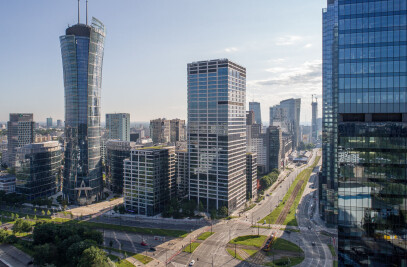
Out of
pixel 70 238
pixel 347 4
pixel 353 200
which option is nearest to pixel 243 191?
pixel 70 238

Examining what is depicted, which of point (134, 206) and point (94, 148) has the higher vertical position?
point (94, 148)

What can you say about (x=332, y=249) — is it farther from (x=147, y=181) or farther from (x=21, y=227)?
(x=21, y=227)

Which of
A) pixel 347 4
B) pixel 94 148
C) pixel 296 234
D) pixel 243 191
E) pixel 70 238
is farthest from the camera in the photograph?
pixel 94 148

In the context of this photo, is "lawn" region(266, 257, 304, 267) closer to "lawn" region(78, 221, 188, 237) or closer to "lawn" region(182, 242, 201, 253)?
"lawn" region(182, 242, 201, 253)

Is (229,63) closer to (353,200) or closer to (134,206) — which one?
(134,206)

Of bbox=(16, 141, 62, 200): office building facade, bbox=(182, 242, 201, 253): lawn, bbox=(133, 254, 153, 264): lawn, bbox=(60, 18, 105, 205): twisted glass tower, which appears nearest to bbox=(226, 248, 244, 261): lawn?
bbox=(182, 242, 201, 253): lawn
